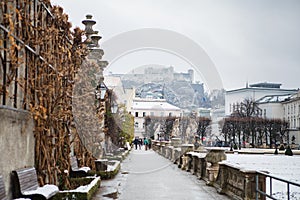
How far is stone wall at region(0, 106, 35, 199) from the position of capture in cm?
901

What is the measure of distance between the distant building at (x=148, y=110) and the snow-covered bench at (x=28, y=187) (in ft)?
94.9

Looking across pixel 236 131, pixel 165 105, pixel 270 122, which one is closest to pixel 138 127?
pixel 236 131

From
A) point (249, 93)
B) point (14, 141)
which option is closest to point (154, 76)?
point (14, 141)

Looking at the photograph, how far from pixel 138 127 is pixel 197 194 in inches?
2705

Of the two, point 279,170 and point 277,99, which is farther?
point 277,99

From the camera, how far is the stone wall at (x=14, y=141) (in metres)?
9.01

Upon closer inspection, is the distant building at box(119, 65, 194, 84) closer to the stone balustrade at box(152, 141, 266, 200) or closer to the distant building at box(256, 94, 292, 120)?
the stone balustrade at box(152, 141, 266, 200)

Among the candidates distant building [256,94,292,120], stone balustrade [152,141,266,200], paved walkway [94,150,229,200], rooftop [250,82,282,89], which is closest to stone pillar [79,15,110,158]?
paved walkway [94,150,229,200]

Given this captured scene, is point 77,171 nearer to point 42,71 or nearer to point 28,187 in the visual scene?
point 42,71

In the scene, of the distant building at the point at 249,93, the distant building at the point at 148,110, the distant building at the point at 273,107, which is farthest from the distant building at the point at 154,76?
the distant building at the point at 249,93

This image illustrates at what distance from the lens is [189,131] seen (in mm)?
51812

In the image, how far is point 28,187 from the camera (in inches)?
386

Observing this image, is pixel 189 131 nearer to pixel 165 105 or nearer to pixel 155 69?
pixel 165 105

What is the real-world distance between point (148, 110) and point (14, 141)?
43014mm
